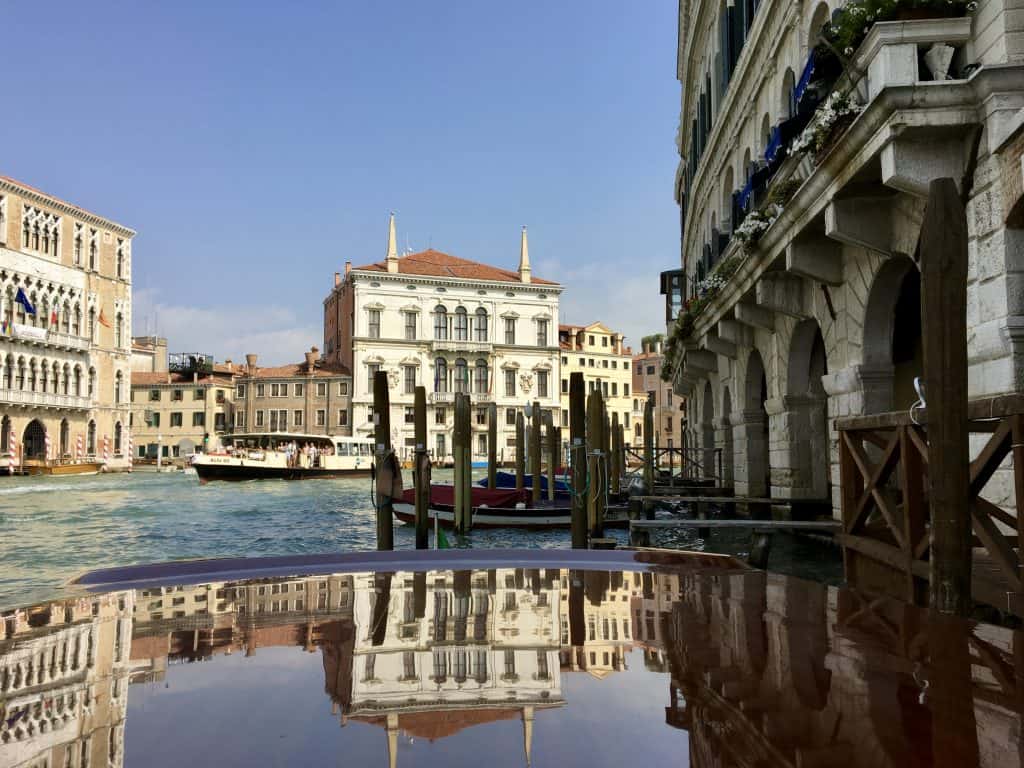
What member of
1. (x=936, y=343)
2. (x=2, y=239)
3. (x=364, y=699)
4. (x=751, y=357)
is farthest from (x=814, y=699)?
(x=2, y=239)

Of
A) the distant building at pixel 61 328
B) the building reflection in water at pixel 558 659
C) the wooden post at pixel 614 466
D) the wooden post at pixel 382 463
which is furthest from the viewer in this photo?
the distant building at pixel 61 328

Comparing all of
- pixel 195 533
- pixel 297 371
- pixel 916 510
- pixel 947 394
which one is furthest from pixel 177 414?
pixel 947 394

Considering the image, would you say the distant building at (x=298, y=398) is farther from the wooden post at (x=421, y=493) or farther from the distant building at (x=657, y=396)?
the wooden post at (x=421, y=493)

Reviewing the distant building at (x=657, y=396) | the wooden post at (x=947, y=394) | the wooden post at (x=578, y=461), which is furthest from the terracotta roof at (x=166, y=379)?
the wooden post at (x=947, y=394)

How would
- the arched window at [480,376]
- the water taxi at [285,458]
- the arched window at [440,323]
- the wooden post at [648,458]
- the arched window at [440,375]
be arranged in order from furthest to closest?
1. the arched window at [480,376]
2. the arched window at [440,375]
3. the arched window at [440,323]
4. the water taxi at [285,458]
5. the wooden post at [648,458]

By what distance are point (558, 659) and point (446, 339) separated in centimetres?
4472

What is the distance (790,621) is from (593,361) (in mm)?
53254

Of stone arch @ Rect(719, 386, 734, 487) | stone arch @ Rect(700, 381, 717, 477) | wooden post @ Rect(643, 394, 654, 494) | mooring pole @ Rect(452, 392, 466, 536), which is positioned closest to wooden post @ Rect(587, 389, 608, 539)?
mooring pole @ Rect(452, 392, 466, 536)

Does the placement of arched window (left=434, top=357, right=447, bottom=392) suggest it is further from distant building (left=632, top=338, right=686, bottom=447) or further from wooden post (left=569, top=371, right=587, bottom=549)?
wooden post (left=569, top=371, right=587, bottom=549)

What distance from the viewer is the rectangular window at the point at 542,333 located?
159ft

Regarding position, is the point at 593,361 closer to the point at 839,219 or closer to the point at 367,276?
the point at 367,276

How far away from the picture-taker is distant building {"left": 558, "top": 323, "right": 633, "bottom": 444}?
181ft

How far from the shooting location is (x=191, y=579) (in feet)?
11.9

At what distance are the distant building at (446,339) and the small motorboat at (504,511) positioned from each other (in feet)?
96.7
